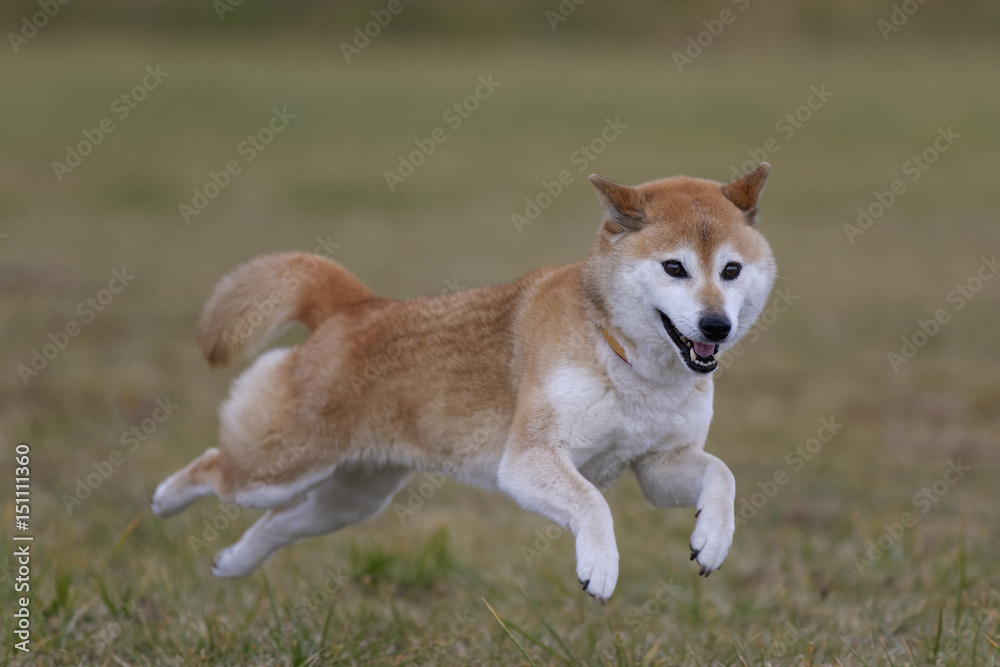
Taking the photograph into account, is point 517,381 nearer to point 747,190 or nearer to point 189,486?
point 747,190

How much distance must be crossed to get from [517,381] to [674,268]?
0.87 metres

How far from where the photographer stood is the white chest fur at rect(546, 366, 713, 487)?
14.6 ft

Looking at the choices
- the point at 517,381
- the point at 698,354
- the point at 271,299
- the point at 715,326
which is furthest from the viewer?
the point at 271,299

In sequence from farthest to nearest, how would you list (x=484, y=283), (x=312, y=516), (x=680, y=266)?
(x=484, y=283), (x=312, y=516), (x=680, y=266)

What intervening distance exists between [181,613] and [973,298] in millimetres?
11492

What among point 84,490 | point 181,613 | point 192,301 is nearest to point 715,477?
point 181,613

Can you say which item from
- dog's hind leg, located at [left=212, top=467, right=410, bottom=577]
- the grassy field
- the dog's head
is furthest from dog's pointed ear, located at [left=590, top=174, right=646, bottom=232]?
dog's hind leg, located at [left=212, top=467, right=410, bottom=577]

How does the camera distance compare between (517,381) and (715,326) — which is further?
(517,381)

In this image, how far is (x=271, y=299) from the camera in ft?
18.2

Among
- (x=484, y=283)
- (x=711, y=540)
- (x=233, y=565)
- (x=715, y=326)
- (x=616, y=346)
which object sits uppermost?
(x=715, y=326)

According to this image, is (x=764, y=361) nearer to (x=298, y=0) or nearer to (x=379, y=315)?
(x=379, y=315)

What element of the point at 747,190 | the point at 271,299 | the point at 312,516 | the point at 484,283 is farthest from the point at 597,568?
the point at 484,283

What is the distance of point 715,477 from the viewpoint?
4277mm

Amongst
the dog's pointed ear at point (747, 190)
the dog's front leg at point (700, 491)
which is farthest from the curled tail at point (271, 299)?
the dog's pointed ear at point (747, 190)
